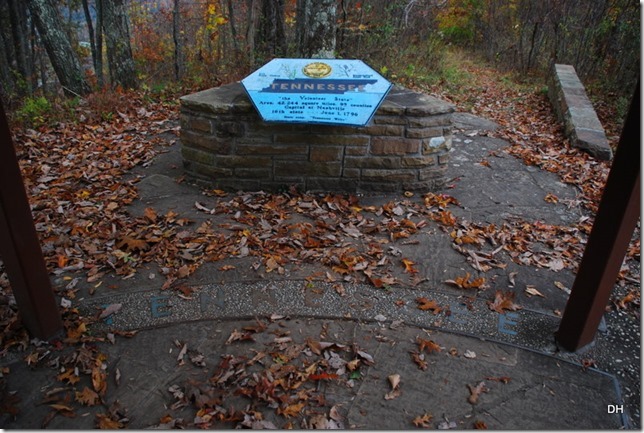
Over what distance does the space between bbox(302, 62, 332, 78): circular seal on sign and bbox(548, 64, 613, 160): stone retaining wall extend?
12.4ft

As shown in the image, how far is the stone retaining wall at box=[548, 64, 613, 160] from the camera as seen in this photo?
5.92 metres

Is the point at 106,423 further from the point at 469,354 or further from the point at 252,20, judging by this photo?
the point at 252,20

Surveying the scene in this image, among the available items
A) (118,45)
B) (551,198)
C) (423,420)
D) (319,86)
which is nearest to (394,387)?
(423,420)

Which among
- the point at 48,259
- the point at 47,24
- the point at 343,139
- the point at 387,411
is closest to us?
the point at 387,411

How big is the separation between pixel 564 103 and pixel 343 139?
487cm

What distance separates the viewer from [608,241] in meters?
2.42

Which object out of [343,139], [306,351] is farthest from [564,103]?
[306,351]

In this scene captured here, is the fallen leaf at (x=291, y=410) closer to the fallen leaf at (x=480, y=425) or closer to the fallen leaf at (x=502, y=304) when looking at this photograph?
the fallen leaf at (x=480, y=425)

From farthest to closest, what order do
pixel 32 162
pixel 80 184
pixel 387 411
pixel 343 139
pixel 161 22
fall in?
pixel 161 22 → pixel 32 162 → pixel 80 184 → pixel 343 139 → pixel 387 411

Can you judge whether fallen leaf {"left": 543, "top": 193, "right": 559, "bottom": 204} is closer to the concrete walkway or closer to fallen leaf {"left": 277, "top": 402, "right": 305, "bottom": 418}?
the concrete walkway

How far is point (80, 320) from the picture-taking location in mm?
2816

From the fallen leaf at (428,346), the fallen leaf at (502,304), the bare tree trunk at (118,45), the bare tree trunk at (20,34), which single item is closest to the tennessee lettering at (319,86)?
the fallen leaf at (502,304)

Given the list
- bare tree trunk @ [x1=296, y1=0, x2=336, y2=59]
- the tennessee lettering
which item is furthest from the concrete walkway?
bare tree trunk @ [x1=296, y1=0, x2=336, y2=59]

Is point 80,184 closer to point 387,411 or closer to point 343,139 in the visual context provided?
point 343,139
